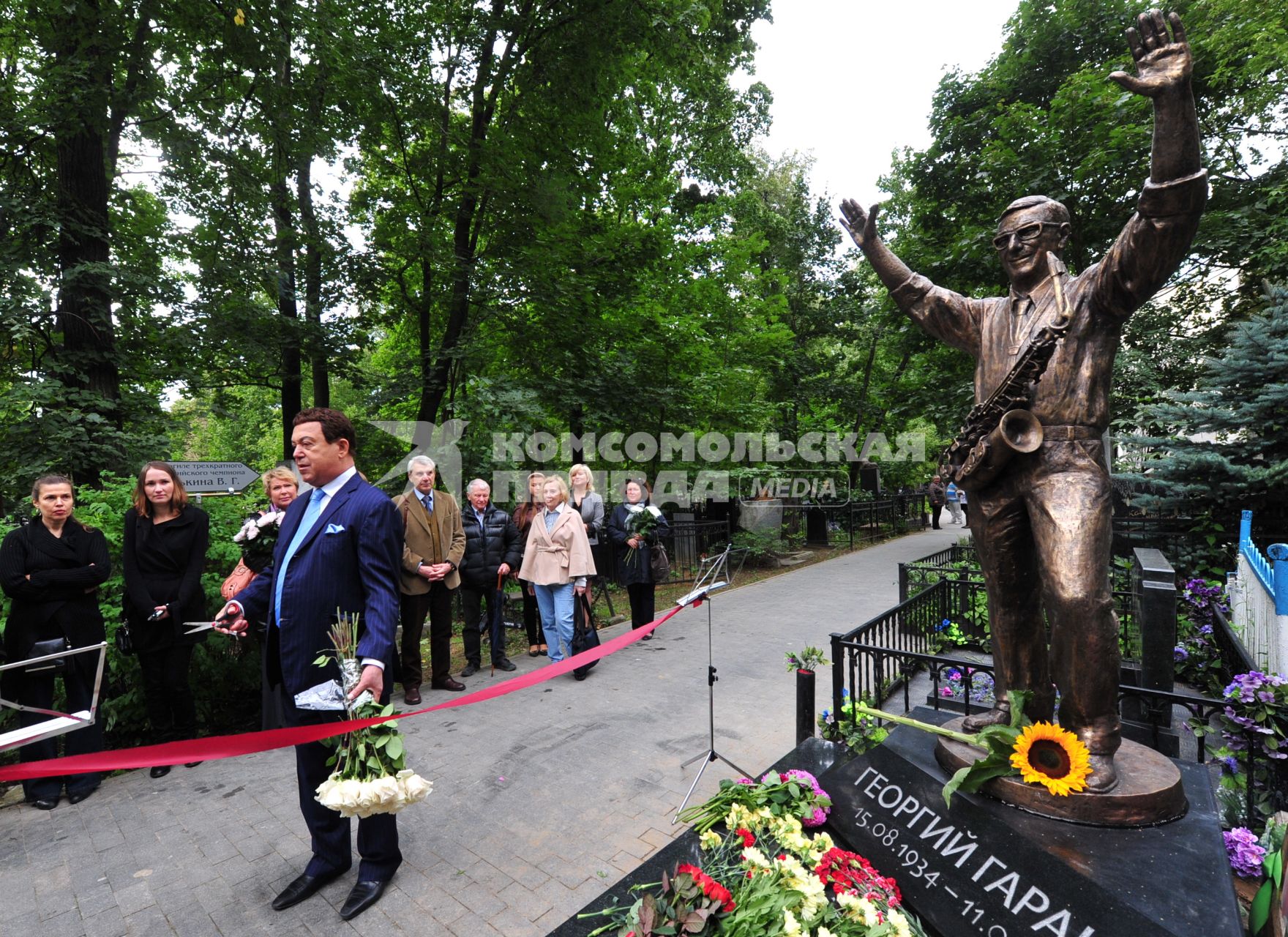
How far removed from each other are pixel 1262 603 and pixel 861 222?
4.63 meters

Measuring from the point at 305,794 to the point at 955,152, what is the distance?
51.5 ft

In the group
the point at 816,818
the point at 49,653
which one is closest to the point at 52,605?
the point at 49,653

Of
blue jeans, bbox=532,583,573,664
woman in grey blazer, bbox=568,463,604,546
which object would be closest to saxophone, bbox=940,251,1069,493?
blue jeans, bbox=532,583,573,664

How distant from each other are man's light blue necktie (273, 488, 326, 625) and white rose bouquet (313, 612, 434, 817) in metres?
0.35

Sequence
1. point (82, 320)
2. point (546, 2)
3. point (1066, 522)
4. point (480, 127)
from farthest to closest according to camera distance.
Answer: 1. point (480, 127)
2. point (546, 2)
3. point (82, 320)
4. point (1066, 522)

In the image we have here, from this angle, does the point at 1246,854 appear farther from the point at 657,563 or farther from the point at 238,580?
the point at 238,580

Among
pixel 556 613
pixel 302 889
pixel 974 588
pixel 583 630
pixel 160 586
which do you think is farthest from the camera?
pixel 974 588

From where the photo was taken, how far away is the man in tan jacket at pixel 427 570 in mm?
5562

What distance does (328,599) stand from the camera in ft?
9.15

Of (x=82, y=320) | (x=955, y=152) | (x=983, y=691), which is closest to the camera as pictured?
(x=983, y=691)

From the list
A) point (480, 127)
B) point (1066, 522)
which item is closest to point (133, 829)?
point (1066, 522)

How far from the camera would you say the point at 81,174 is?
709 cm

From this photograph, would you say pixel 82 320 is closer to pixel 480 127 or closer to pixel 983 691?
pixel 480 127

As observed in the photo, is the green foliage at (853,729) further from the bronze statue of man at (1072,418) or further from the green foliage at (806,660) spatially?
the bronze statue of man at (1072,418)
